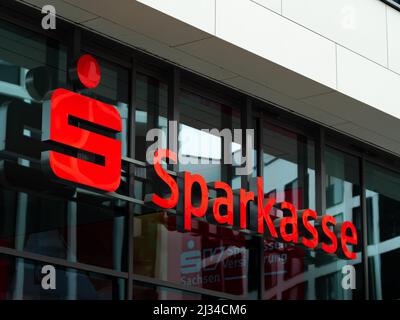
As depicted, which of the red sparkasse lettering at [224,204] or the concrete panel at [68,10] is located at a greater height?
the concrete panel at [68,10]

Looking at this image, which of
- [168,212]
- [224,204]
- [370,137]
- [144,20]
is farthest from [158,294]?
[370,137]

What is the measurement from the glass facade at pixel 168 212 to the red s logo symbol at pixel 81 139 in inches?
8.1

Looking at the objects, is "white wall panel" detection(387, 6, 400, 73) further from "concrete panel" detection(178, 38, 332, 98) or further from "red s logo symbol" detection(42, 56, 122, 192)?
"red s logo symbol" detection(42, 56, 122, 192)

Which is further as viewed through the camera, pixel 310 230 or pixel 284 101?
pixel 284 101

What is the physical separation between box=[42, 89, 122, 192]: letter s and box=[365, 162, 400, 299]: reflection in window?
5531mm

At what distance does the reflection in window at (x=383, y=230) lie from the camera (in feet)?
53.3

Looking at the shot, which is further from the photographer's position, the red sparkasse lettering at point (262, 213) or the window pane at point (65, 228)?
the red sparkasse lettering at point (262, 213)

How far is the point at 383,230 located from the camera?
54.2 ft

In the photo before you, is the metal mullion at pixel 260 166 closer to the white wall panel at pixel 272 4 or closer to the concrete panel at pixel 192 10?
the white wall panel at pixel 272 4

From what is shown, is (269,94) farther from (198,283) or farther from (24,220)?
(24,220)

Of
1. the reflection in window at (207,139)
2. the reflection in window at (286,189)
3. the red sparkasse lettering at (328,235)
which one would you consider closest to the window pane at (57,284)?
the reflection in window at (207,139)

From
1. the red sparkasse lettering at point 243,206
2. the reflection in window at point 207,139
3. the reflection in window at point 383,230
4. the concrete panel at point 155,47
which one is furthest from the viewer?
the reflection in window at point 383,230

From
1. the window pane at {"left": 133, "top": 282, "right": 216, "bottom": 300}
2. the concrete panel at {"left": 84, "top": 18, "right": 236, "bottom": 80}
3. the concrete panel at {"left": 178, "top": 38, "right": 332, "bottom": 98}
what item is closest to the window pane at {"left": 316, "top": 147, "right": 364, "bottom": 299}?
the concrete panel at {"left": 178, "top": 38, "right": 332, "bottom": 98}

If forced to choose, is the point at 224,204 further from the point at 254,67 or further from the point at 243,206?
the point at 254,67
